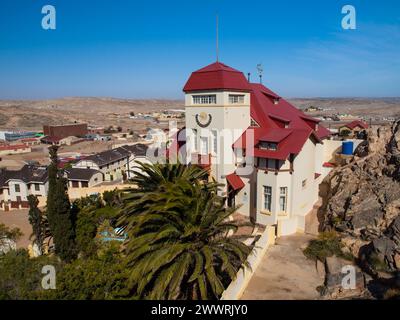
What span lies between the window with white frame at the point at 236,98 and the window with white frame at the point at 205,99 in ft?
4.85

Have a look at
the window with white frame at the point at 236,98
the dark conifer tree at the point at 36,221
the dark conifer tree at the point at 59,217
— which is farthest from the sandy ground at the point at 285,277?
the dark conifer tree at the point at 36,221

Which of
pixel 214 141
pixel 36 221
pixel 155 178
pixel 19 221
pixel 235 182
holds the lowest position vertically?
pixel 19 221

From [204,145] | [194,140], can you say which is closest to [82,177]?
[194,140]

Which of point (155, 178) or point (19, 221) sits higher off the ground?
point (155, 178)

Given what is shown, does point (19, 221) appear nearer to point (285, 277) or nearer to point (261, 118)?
point (261, 118)

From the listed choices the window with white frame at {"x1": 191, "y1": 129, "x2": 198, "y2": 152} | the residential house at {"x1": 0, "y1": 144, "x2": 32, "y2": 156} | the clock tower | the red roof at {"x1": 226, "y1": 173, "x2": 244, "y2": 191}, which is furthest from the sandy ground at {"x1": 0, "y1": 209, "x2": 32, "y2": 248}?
the residential house at {"x1": 0, "y1": 144, "x2": 32, "y2": 156}

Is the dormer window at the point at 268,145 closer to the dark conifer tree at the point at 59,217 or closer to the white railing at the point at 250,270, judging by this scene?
the white railing at the point at 250,270

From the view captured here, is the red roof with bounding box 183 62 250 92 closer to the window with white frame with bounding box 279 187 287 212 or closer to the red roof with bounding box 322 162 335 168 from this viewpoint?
the window with white frame with bounding box 279 187 287 212

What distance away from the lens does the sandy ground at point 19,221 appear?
110ft

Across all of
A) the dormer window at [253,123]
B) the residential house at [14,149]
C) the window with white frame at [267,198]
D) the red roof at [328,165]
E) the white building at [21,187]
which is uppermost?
the dormer window at [253,123]

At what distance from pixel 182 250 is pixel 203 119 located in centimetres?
1631

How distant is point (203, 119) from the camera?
28734 millimetres

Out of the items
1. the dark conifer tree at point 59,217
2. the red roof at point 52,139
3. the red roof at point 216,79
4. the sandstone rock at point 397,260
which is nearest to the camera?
the sandstone rock at point 397,260
